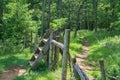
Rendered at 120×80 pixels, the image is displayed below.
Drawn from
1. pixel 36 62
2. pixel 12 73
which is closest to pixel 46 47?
pixel 36 62

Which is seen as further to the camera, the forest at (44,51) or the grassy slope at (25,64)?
the forest at (44,51)

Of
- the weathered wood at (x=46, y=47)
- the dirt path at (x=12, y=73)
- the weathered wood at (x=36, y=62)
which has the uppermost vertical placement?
the weathered wood at (x=46, y=47)

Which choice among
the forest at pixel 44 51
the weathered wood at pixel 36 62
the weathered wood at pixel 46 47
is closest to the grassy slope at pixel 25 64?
the forest at pixel 44 51

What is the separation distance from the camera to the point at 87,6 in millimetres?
48688

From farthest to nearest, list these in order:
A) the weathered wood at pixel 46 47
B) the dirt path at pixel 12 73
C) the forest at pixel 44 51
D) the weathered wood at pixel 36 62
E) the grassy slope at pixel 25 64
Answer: the weathered wood at pixel 36 62 → the weathered wood at pixel 46 47 → the dirt path at pixel 12 73 → the forest at pixel 44 51 → the grassy slope at pixel 25 64

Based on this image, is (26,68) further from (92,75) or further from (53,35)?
(92,75)

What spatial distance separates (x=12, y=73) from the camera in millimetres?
13172

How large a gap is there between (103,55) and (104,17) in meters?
24.9

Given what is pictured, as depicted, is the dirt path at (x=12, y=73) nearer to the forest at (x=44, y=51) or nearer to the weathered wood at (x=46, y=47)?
the forest at (x=44, y=51)

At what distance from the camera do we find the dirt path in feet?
40.8

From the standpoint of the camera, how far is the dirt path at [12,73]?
1243 centimetres

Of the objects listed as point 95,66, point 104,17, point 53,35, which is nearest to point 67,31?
point 53,35

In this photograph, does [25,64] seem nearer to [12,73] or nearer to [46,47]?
[12,73]

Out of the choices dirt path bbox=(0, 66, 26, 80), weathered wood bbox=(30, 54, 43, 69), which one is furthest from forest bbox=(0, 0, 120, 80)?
weathered wood bbox=(30, 54, 43, 69)
